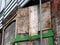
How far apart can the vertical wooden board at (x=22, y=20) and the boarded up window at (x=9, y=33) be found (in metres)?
1.04

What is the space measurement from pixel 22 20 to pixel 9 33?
1.61 m

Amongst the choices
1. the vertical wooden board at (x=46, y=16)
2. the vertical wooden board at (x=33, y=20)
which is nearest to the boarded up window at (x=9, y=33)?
the vertical wooden board at (x=33, y=20)

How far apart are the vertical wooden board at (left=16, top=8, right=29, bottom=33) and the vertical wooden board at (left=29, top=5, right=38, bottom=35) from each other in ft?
0.41

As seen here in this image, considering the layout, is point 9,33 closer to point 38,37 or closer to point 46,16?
point 38,37

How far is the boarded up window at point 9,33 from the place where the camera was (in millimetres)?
8879

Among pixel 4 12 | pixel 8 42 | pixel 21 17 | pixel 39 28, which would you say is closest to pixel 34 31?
pixel 39 28

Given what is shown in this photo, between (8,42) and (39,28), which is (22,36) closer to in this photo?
(39,28)

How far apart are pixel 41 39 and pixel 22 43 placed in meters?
0.65

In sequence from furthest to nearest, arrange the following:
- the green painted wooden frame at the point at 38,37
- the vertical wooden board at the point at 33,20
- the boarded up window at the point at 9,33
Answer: the boarded up window at the point at 9,33, the vertical wooden board at the point at 33,20, the green painted wooden frame at the point at 38,37

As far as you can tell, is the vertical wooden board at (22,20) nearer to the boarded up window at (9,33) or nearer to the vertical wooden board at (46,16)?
the vertical wooden board at (46,16)

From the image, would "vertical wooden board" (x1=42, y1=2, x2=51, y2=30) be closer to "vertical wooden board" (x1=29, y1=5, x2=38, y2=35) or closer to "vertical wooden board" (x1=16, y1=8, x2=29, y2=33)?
"vertical wooden board" (x1=29, y1=5, x2=38, y2=35)

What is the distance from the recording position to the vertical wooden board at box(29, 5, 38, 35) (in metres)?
7.52

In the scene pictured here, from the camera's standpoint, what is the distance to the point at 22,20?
7.82 metres

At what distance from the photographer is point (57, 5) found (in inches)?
286
